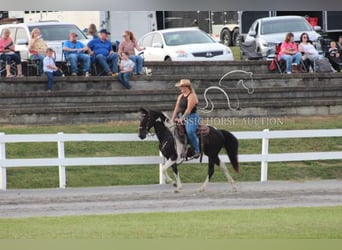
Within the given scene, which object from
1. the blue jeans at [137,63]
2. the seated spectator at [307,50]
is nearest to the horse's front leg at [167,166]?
the blue jeans at [137,63]

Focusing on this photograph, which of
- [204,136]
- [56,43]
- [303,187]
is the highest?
[56,43]

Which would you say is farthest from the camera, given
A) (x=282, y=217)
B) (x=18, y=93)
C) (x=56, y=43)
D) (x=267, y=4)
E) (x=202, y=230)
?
(x=56, y=43)

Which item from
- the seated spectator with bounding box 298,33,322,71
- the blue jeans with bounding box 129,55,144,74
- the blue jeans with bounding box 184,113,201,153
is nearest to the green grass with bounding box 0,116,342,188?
the blue jeans with bounding box 184,113,201,153

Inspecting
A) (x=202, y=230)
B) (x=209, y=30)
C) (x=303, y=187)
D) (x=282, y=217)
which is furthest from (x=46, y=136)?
(x=209, y=30)

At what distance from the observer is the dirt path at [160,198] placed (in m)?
12.2

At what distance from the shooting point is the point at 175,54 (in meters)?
25.5

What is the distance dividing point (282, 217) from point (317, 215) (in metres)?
0.55

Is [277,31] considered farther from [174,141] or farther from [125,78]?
[174,141]

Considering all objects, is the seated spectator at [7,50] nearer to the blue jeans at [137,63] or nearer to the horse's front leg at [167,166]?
the blue jeans at [137,63]

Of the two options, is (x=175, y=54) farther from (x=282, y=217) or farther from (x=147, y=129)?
(x=282, y=217)

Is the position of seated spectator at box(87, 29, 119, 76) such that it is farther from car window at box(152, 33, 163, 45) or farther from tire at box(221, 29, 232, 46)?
tire at box(221, 29, 232, 46)

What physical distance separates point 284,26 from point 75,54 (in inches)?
349

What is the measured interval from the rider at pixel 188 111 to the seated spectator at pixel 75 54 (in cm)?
733

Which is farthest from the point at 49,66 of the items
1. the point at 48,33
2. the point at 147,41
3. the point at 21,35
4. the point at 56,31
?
the point at 147,41
